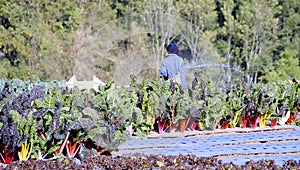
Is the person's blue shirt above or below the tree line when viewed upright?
below

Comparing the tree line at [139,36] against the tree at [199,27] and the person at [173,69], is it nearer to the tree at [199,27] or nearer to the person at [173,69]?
the tree at [199,27]

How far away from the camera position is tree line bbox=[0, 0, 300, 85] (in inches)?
723

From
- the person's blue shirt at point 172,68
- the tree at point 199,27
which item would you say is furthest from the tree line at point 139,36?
the person's blue shirt at point 172,68

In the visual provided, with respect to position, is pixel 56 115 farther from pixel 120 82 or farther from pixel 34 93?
pixel 120 82

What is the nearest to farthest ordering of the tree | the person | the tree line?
the person, the tree line, the tree

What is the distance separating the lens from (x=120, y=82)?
17.9 metres

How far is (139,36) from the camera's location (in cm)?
2031

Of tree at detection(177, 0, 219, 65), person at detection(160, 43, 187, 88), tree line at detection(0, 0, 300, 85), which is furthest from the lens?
A: tree at detection(177, 0, 219, 65)

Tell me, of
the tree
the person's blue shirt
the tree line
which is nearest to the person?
the person's blue shirt

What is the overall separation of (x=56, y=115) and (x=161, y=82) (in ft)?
6.57

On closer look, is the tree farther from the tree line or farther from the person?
the person

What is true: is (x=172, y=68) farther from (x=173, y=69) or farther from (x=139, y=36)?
(x=139, y=36)

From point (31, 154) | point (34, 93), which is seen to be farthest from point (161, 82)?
point (31, 154)

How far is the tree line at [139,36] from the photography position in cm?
1836
